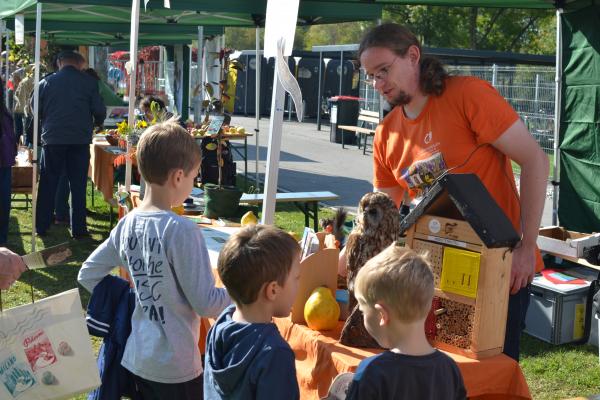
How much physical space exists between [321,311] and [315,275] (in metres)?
0.19

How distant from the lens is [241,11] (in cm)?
815

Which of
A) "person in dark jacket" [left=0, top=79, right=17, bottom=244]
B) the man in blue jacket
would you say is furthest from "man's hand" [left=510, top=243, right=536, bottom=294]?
the man in blue jacket

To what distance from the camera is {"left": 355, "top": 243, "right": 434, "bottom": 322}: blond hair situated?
6.40 ft

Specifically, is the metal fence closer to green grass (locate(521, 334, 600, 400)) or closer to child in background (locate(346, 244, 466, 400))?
green grass (locate(521, 334, 600, 400))

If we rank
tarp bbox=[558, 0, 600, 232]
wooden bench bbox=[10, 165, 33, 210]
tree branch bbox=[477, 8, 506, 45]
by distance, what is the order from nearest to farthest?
tarp bbox=[558, 0, 600, 232], wooden bench bbox=[10, 165, 33, 210], tree branch bbox=[477, 8, 506, 45]

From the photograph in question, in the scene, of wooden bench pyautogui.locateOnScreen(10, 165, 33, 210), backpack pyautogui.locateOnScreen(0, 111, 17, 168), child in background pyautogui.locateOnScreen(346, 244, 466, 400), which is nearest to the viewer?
child in background pyautogui.locateOnScreen(346, 244, 466, 400)

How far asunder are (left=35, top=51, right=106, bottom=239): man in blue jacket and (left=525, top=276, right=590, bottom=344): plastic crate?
468 cm

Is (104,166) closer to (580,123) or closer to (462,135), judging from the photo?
(580,123)

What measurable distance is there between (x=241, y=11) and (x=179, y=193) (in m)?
5.82

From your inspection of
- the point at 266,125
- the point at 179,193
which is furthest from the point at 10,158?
the point at 266,125

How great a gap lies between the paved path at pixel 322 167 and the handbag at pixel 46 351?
25.0ft

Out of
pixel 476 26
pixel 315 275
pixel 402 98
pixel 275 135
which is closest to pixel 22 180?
pixel 275 135

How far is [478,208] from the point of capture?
2.39 metres

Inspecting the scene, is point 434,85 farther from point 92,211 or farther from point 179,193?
point 92,211
